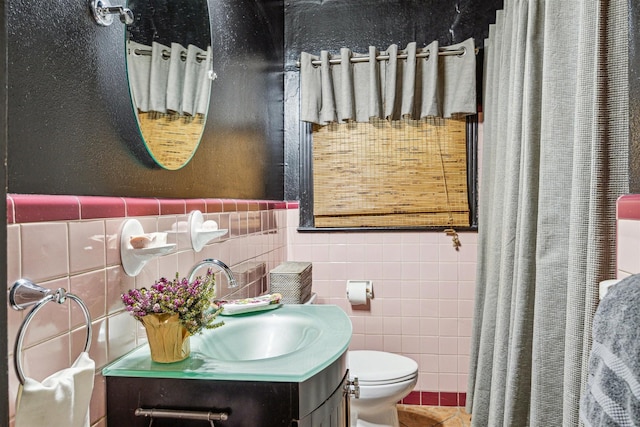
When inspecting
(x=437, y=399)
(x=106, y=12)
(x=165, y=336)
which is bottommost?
(x=437, y=399)

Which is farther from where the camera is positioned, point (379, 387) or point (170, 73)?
point (379, 387)

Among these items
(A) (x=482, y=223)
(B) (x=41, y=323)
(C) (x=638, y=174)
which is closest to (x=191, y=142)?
(B) (x=41, y=323)

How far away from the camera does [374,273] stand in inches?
114

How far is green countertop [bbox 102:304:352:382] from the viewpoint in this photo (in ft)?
3.58

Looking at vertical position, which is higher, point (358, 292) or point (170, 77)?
point (170, 77)

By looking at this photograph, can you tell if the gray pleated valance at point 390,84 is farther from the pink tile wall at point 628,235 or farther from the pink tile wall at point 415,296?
the pink tile wall at point 628,235

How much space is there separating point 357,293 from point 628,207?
1937 millimetres

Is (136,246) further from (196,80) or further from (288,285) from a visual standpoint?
(288,285)

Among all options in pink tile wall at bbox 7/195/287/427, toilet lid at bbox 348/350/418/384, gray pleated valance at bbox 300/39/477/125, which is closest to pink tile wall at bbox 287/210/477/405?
toilet lid at bbox 348/350/418/384

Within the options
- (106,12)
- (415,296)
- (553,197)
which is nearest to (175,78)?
(106,12)

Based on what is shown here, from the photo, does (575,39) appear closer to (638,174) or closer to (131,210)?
(638,174)

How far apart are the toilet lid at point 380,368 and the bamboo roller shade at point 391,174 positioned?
800mm

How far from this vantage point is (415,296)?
2.87m

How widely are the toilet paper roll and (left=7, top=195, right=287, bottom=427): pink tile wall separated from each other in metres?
1.41
